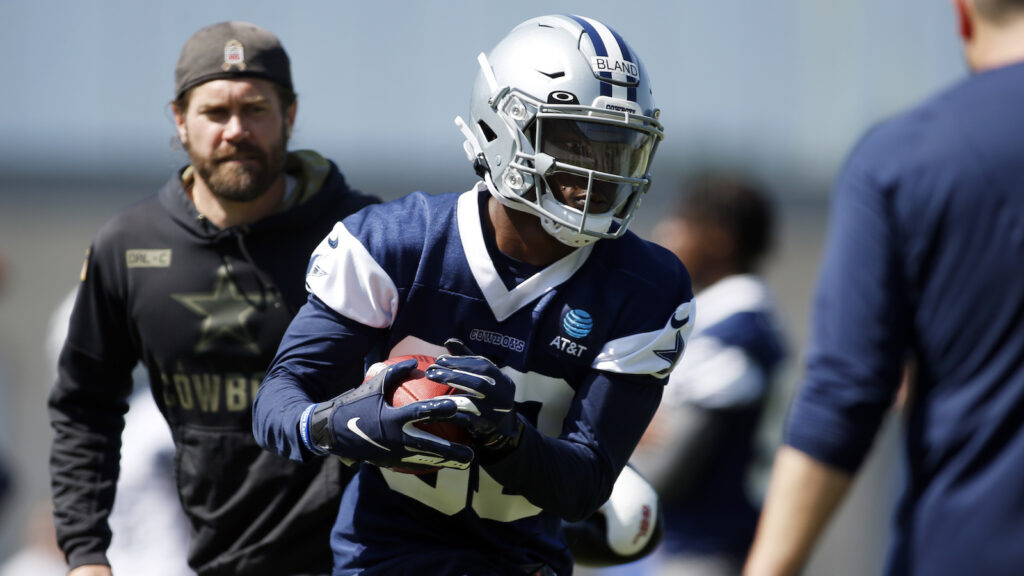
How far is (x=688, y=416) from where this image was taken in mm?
5691

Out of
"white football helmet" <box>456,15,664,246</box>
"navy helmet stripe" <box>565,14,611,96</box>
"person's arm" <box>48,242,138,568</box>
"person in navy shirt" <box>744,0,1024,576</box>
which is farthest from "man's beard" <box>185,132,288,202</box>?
"person in navy shirt" <box>744,0,1024,576</box>

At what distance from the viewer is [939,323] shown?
2.33 metres

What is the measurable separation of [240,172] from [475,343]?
114 centimetres

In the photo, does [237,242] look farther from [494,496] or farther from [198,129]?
[494,496]

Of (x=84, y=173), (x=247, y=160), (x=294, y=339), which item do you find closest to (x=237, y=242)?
(x=247, y=160)

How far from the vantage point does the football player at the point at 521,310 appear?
3.18 meters

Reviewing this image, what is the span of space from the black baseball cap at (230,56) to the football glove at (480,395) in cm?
157

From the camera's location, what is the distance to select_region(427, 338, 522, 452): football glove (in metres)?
2.76

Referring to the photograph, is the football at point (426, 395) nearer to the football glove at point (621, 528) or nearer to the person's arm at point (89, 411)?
the football glove at point (621, 528)

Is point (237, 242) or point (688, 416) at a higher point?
point (237, 242)

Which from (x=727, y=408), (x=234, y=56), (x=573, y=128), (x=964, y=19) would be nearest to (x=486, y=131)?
(x=573, y=128)

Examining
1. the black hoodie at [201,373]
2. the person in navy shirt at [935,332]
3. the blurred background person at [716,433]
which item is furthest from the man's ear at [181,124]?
the person in navy shirt at [935,332]

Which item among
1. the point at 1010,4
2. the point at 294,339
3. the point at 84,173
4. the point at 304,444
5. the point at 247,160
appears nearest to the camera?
the point at 1010,4

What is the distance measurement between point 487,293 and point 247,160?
44.1 inches
